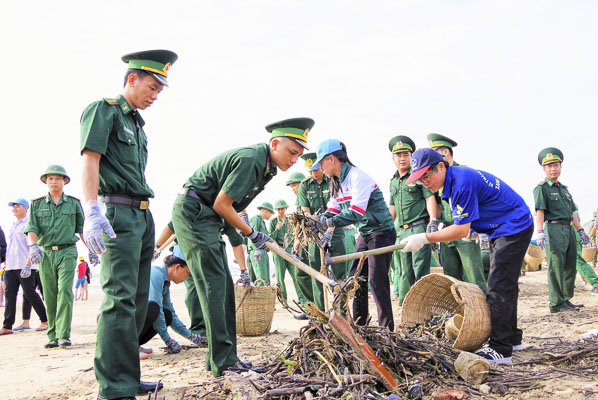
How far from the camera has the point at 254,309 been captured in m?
5.79

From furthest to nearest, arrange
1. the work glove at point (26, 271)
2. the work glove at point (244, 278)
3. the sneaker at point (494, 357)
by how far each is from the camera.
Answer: the work glove at point (26, 271) < the work glove at point (244, 278) < the sneaker at point (494, 357)

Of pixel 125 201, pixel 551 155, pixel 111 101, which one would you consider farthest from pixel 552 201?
pixel 111 101

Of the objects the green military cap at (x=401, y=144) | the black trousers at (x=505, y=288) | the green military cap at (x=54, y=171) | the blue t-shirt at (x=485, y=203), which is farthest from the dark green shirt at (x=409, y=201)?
the green military cap at (x=54, y=171)

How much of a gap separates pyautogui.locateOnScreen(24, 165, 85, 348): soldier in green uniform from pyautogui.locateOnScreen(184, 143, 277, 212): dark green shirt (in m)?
3.48

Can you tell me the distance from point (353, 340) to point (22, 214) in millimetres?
8536

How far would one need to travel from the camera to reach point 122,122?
3.20 metres

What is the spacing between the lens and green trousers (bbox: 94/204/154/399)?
288 centimetres

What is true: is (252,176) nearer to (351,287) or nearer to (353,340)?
(351,287)

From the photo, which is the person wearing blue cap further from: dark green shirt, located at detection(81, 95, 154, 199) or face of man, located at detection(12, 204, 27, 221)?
face of man, located at detection(12, 204, 27, 221)

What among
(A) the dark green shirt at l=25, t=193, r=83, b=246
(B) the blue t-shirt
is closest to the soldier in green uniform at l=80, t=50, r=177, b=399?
(B) the blue t-shirt

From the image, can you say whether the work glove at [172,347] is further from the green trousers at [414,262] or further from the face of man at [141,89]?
the green trousers at [414,262]

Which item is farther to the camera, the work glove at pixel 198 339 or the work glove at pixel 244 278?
the work glove at pixel 244 278

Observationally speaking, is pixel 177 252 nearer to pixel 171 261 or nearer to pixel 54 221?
pixel 171 261

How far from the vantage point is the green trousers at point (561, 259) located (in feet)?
22.1
